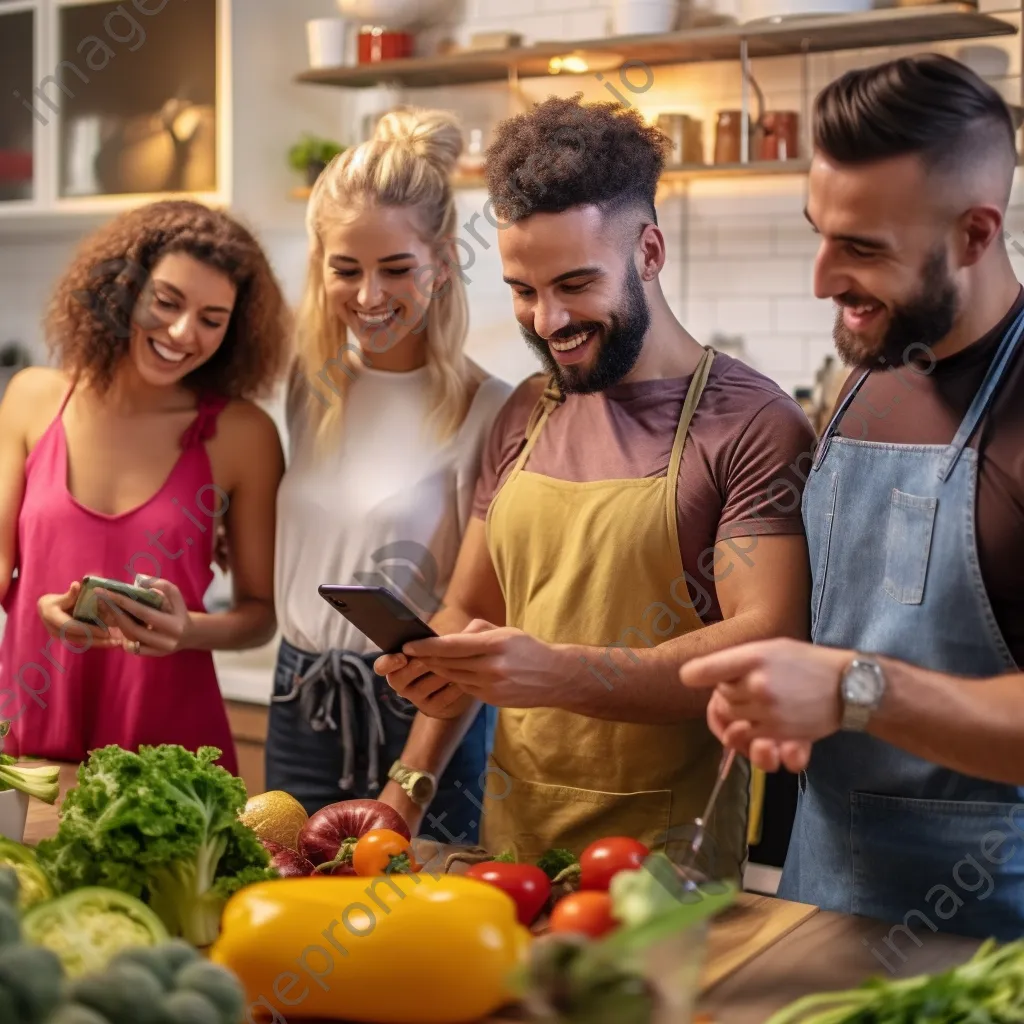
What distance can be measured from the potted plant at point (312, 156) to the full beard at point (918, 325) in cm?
268

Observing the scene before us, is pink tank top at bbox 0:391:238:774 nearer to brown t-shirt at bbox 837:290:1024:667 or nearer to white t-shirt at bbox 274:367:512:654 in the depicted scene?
white t-shirt at bbox 274:367:512:654

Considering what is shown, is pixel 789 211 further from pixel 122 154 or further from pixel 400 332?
pixel 122 154

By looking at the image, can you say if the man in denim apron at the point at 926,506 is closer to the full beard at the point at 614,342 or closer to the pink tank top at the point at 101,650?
the full beard at the point at 614,342

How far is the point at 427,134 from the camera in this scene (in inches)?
90.4

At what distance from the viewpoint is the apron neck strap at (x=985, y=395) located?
5.22 feet

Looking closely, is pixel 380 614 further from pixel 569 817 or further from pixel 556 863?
pixel 569 817

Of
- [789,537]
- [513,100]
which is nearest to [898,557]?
[789,537]

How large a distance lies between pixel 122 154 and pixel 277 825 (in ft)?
9.62

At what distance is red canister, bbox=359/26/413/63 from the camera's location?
3979 mm

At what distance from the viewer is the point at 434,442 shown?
2.32 m

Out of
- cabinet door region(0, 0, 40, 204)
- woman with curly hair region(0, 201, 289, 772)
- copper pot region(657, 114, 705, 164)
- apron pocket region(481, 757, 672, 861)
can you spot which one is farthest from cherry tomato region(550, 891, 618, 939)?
cabinet door region(0, 0, 40, 204)

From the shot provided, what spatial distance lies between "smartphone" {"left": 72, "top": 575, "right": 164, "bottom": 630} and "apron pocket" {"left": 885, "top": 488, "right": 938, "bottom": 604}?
1.14 m

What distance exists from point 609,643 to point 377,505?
558 mm

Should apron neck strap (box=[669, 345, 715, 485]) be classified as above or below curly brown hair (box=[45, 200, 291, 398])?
below
